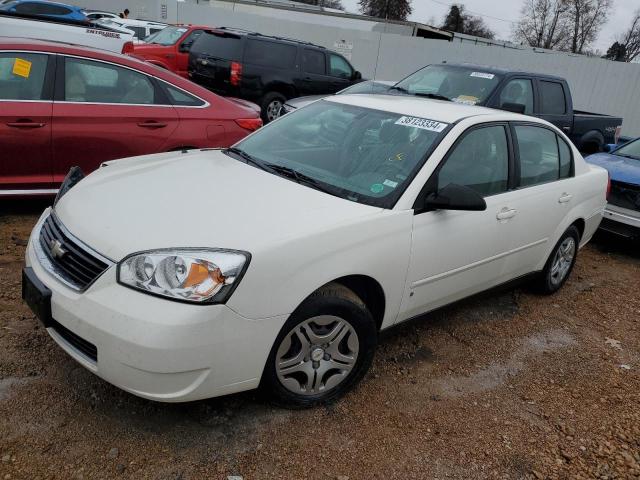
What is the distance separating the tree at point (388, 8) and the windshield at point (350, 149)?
66.4m

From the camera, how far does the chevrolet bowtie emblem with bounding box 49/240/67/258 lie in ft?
9.05

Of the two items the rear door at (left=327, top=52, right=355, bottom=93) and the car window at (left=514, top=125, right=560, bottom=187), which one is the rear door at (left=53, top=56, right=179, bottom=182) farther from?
the rear door at (left=327, top=52, right=355, bottom=93)

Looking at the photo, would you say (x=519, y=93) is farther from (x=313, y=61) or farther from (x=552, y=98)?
(x=313, y=61)

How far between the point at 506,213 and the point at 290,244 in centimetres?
188

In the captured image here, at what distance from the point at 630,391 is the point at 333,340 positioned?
2.13 meters

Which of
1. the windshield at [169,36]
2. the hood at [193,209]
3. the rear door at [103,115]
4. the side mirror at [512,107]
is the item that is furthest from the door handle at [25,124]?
the windshield at [169,36]

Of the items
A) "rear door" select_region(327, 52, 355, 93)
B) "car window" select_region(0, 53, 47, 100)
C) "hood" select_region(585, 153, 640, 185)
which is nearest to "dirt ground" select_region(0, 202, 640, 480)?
"car window" select_region(0, 53, 47, 100)

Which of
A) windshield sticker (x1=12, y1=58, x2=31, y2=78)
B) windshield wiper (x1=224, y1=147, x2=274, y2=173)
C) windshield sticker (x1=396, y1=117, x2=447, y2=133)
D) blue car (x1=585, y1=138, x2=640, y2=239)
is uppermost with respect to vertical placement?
windshield sticker (x1=396, y1=117, x2=447, y2=133)

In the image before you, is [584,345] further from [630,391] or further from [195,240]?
[195,240]

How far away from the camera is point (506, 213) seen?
3.87 m

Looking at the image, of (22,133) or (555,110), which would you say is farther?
(555,110)

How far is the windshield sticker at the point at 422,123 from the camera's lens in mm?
3584

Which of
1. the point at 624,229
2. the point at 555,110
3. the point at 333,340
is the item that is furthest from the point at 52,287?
the point at 555,110

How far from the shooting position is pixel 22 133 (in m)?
4.73
